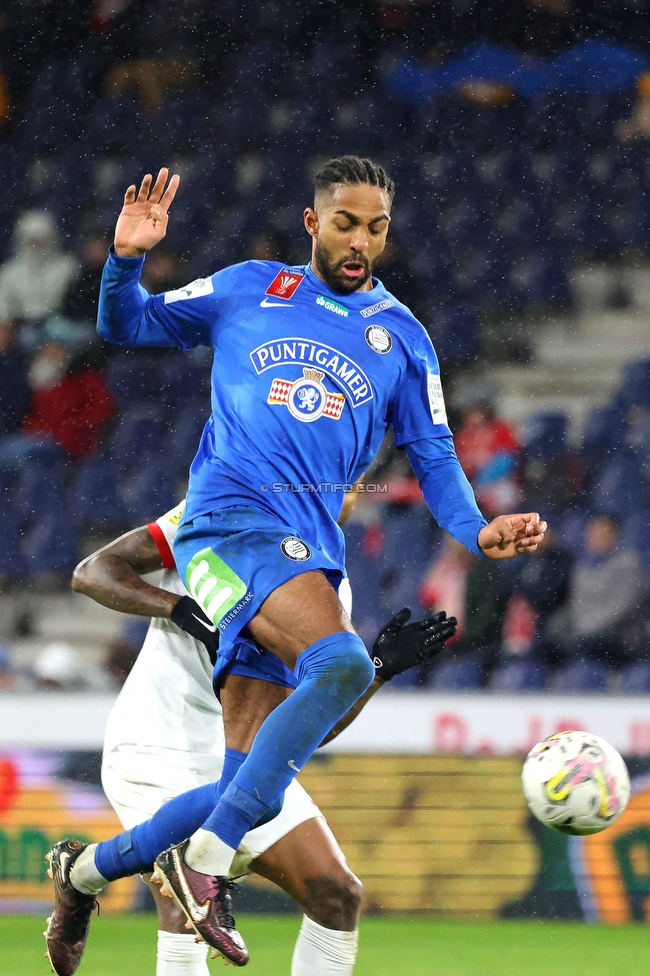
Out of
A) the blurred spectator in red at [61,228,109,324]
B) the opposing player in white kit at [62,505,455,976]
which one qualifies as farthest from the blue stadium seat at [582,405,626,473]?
the opposing player in white kit at [62,505,455,976]

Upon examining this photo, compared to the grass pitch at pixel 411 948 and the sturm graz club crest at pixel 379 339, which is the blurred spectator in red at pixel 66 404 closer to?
the grass pitch at pixel 411 948

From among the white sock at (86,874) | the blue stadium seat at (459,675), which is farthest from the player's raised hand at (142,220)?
the blue stadium seat at (459,675)

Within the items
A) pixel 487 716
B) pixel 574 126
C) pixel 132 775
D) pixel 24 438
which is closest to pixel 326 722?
pixel 132 775

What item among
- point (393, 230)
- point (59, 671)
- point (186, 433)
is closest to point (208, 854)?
point (59, 671)

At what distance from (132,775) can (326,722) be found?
45.8 inches

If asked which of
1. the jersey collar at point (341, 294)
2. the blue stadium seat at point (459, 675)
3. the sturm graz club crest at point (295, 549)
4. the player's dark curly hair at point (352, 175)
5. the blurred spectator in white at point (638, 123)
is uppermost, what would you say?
the blurred spectator in white at point (638, 123)

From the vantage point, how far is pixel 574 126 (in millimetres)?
11531

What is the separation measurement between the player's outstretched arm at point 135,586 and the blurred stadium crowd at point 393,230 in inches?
169

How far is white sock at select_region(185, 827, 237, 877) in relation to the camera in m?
3.31

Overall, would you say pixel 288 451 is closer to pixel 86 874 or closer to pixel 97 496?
pixel 86 874

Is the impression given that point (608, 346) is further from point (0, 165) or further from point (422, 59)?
point (0, 165)

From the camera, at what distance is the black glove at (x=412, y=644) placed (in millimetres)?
3941

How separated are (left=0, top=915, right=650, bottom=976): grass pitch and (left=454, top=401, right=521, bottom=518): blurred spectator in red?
10.1ft

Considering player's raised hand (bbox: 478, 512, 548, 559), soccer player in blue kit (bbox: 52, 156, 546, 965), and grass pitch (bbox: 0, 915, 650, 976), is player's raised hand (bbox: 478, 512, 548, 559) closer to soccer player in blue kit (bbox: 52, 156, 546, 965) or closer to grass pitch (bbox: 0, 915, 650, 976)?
soccer player in blue kit (bbox: 52, 156, 546, 965)
